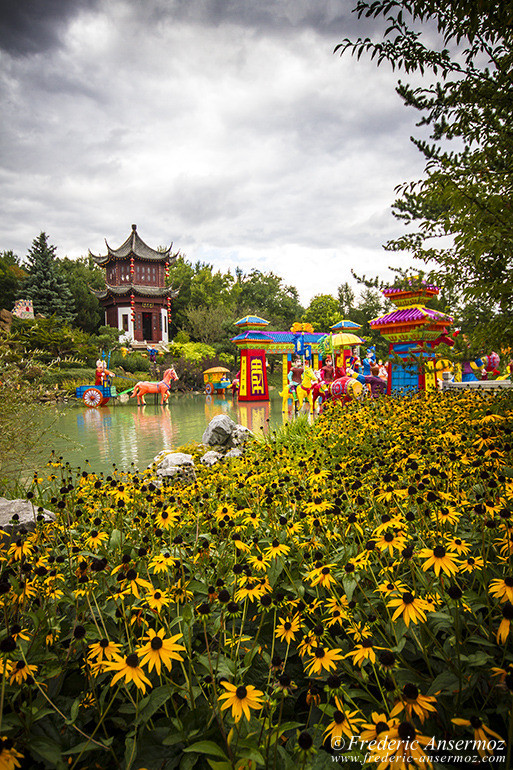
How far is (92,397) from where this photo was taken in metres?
16.8

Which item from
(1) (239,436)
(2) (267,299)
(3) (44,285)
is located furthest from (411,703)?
(2) (267,299)

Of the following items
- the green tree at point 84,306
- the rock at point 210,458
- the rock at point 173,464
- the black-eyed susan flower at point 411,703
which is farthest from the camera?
the green tree at point 84,306

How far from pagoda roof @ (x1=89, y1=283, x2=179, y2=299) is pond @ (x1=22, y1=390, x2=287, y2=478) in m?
16.6

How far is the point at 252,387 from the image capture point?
17609mm

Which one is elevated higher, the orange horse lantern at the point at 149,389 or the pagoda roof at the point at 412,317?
the pagoda roof at the point at 412,317

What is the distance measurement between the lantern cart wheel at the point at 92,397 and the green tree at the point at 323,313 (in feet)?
84.7

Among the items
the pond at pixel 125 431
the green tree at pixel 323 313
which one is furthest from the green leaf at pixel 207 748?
the green tree at pixel 323 313

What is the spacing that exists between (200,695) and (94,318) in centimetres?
3338

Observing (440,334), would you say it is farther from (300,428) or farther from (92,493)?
(92,493)

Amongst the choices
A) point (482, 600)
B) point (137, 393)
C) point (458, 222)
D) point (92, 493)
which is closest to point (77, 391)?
point (137, 393)

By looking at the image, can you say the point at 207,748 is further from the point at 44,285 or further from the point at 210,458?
the point at 44,285

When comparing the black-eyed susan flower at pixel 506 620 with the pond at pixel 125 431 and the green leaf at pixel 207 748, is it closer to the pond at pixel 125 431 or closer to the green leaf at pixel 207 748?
the green leaf at pixel 207 748

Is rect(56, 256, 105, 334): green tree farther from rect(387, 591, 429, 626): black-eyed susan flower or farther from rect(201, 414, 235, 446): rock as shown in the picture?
rect(387, 591, 429, 626): black-eyed susan flower

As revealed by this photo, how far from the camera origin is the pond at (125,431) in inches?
260
